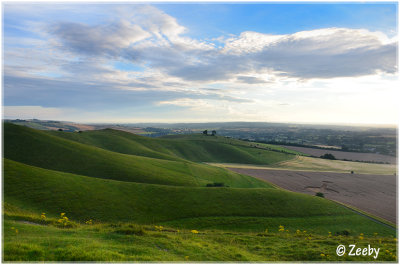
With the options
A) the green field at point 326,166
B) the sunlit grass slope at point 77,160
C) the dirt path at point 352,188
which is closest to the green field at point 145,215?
the sunlit grass slope at point 77,160

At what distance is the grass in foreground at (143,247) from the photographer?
12.5 meters

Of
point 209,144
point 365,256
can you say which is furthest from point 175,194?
point 209,144

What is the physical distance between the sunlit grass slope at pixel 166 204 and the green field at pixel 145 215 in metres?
0.17

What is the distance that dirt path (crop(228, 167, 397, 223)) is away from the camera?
64.7 m

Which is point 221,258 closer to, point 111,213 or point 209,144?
point 111,213

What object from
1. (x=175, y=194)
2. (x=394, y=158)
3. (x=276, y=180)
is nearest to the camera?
(x=175, y=194)

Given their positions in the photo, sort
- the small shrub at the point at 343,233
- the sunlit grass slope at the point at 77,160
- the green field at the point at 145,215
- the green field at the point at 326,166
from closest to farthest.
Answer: the green field at the point at 145,215 → the small shrub at the point at 343,233 → the sunlit grass slope at the point at 77,160 → the green field at the point at 326,166

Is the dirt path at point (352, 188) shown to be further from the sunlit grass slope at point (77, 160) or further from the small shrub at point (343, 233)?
the sunlit grass slope at point (77, 160)

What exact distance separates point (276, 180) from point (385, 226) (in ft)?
159

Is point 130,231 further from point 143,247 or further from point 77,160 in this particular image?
point 77,160

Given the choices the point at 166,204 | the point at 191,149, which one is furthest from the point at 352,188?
the point at 191,149

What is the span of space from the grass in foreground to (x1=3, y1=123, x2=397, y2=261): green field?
7 cm

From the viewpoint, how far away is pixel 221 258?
16.5m

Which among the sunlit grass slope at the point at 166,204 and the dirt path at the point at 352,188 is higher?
the sunlit grass slope at the point at 166,204
